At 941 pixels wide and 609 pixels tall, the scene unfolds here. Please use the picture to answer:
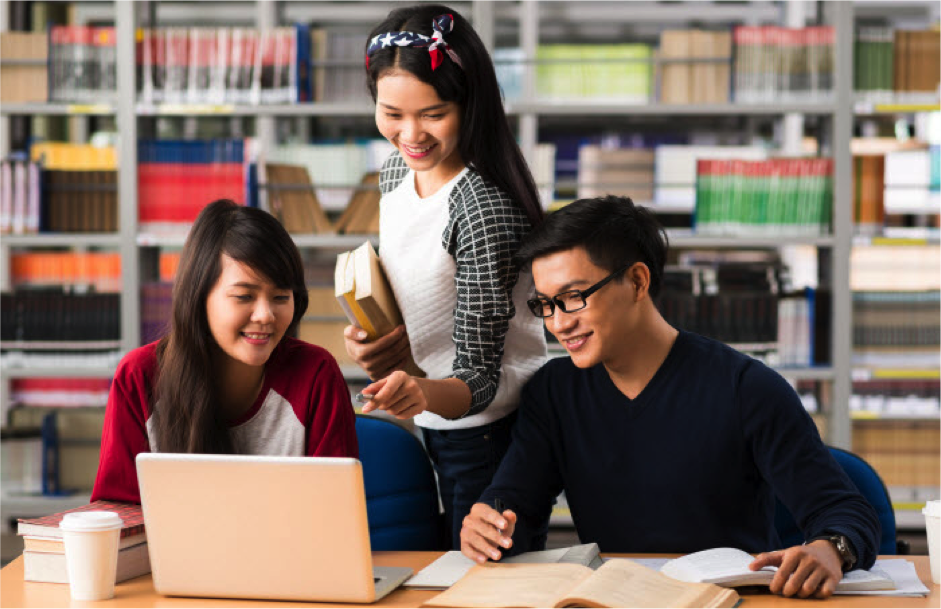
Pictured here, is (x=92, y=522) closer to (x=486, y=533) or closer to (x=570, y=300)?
(x=486, y=533)

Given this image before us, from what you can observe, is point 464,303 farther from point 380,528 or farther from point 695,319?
point 695,319

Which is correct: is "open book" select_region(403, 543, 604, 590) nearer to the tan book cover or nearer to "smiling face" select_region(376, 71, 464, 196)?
"smiling face" select_region(376, 71, 464, 196)

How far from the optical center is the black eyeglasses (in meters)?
1.59

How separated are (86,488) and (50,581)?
2.58 m

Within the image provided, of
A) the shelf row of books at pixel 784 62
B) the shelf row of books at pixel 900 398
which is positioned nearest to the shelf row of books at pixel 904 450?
the shelf row of books at pixel 900 398

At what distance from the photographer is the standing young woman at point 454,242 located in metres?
1.61

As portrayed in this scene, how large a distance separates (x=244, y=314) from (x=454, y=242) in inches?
14.1

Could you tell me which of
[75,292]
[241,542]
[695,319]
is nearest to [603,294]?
[241,542]

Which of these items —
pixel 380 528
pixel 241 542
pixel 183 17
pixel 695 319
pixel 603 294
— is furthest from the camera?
pixel 183 17

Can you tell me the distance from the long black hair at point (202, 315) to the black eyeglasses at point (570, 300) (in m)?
0.42

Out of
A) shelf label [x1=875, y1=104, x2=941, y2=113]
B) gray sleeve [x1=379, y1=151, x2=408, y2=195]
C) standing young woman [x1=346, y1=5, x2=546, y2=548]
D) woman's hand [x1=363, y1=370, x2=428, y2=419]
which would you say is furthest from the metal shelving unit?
woman's hand [x1=363, y1=370, x2=428, y2=419]

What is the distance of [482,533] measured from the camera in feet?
4.83

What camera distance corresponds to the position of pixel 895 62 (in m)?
3.68

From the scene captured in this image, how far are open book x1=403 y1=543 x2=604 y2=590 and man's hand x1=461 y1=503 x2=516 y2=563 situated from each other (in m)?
0.02
